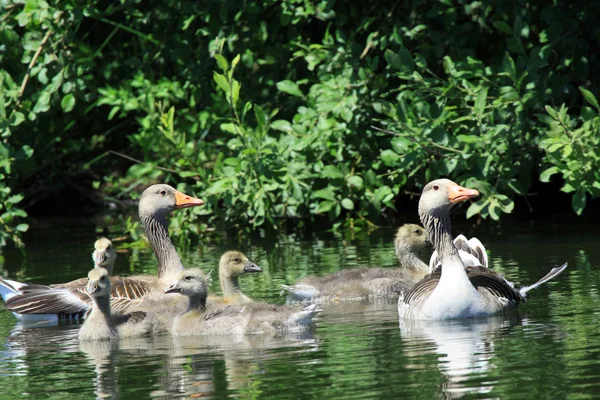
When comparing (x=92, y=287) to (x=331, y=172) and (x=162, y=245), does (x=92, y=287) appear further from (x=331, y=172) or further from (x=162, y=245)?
(x=331, y=172)

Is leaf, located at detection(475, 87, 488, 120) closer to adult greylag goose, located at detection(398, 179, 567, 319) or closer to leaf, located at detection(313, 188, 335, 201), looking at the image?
leaf, located at detection(313, 188, 335, 201)

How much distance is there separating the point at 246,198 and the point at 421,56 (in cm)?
371

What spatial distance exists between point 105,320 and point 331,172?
741 centimetres

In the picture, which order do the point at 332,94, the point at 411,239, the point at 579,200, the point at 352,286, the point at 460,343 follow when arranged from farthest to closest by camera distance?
the point at 332,94 → the point at 579,200 → the point at 411,239 → the point at 352,286 → the point at 460,343

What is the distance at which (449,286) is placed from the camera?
11578 millimetres

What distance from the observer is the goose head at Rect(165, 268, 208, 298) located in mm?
11992

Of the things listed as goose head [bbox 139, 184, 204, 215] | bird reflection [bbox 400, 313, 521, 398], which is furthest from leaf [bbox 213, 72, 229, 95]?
bird reflection [bbox 400, 313, 521, 398]

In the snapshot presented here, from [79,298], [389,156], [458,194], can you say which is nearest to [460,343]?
[458,194]

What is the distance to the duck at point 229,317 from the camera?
11.4 metres

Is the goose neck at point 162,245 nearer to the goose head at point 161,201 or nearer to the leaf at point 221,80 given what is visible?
the goose head at point 161,201

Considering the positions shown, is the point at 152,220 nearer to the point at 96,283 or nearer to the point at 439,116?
the point at 96,283

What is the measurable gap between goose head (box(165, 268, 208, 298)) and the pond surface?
1.83 ft

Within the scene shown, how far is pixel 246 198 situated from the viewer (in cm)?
1873

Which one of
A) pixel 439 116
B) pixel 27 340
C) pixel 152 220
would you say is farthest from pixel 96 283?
pixel 439 116
